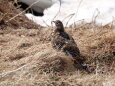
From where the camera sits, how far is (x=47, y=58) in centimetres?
464

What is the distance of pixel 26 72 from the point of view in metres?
4.19

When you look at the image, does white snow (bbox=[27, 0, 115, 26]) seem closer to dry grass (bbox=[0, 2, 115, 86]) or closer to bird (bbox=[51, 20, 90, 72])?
dry grass (bbox=[0, 2, 115, 86])

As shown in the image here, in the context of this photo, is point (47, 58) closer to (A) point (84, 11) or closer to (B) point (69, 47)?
(B) point (69, 47)

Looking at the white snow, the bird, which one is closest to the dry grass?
the bird

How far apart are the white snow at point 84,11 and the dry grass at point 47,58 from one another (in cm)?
116

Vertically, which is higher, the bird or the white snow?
the white snow

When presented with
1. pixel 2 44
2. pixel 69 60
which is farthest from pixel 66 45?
pixel 2 44

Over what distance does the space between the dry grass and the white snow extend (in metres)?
1.16

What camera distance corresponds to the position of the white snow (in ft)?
27.6

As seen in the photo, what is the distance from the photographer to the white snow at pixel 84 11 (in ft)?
27.6

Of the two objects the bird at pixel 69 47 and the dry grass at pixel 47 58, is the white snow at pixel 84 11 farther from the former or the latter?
the bird at pixel 69 47

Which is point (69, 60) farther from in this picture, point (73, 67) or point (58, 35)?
point (58, 35)

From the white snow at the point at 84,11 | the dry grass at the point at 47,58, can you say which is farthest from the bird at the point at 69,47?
the white snow at the point at 84,11

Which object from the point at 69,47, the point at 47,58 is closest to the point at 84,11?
the point at 69,47
